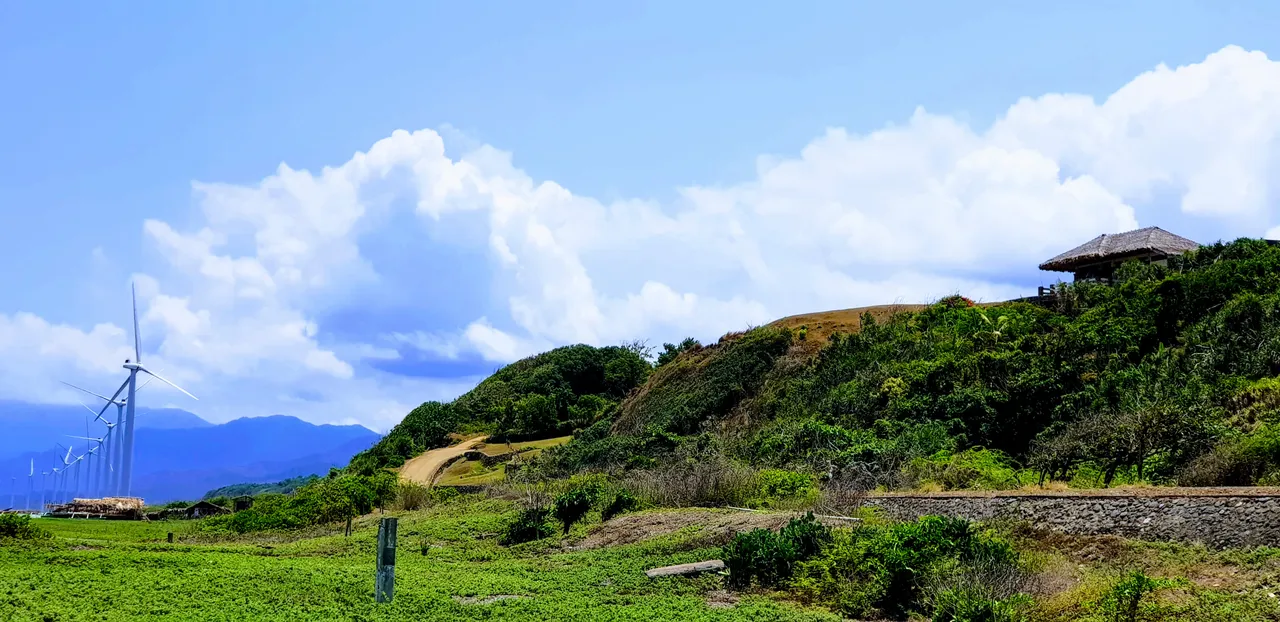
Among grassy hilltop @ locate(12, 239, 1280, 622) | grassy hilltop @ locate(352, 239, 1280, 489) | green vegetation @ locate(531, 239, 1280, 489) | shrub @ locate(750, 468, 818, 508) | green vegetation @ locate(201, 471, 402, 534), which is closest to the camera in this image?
grassy hilltop @ locate(12, 239, 1280, 622)

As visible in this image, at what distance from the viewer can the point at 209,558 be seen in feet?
63.0

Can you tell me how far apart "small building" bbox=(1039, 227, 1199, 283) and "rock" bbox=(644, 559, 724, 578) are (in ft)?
105

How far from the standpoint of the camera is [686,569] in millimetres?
17000

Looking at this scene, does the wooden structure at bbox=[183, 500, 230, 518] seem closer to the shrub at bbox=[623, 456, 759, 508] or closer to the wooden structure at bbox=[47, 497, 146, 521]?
the wooden structure at bbox=[47, 497, 146, 521]

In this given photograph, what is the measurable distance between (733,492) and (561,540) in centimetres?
469

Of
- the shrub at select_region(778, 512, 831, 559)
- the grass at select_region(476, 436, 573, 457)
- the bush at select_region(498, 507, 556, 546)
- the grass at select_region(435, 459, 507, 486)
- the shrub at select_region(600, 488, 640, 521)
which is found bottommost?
the shrub at select_region(778, 512, 831, 559)

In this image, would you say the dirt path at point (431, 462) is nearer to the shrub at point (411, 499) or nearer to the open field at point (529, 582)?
the shrub at point (411, 499)

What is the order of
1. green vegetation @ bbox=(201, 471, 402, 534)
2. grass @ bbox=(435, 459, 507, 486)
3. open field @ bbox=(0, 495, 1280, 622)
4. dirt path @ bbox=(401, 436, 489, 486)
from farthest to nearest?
dirt path @ bbox=(401, 436, 489, 486) → grass @ bbox=(435, 459, 507, 486) → green vegetation @ bbox=(201, 471, 402, 534) → open field @ bbox=(0, 495, 1280, 622)

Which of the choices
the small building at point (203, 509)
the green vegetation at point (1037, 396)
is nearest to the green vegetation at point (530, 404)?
the small building at point (203, 509)

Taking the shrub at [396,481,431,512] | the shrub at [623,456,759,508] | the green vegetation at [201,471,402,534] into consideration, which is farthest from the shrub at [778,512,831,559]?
the shrub at [396,481,431,512]

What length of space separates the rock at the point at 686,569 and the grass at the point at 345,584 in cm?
26

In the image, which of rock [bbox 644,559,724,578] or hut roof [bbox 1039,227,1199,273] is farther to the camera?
hut roof [bbox 1039,227,1199,273]

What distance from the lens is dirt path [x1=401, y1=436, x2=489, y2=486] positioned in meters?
58.5

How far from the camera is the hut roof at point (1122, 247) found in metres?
44.9
